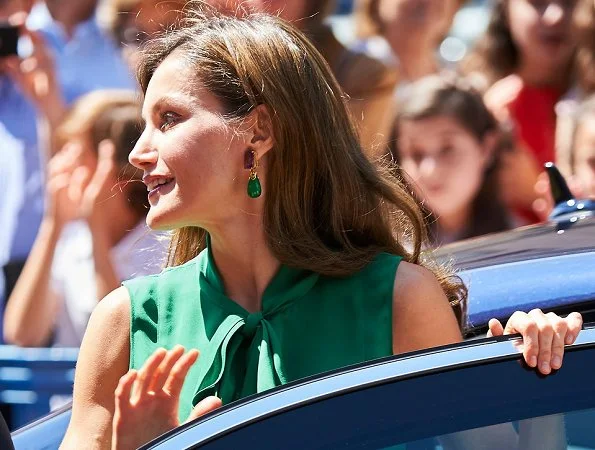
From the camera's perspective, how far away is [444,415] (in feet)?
4.88

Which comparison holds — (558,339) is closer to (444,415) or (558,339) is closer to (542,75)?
(444,415)

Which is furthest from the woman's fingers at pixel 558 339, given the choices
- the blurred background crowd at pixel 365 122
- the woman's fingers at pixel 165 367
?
the blurred background crowd at pixel 365 122

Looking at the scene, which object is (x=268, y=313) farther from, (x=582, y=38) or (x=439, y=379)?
(x=582, y=38)

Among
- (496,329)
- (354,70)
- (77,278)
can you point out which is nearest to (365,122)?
(354,70)

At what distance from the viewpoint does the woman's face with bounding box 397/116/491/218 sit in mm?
4332

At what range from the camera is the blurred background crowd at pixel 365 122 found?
14.0ft

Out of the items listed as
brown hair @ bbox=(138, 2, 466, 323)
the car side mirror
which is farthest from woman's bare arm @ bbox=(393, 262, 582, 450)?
the car side mirror

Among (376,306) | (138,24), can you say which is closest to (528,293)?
(376,306)

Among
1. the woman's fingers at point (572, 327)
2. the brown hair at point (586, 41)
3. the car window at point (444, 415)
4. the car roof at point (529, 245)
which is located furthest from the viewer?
the brown hair at point (586, 41)

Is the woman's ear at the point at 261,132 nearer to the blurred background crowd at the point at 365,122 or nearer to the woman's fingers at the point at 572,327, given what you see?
the woman's fingers at the point at 572,327

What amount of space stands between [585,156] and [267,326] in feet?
6.80

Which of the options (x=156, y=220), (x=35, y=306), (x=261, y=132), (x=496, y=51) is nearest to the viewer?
(x=156, y=220)

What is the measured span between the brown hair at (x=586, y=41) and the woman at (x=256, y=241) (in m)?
2.14

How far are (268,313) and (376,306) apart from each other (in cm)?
18
